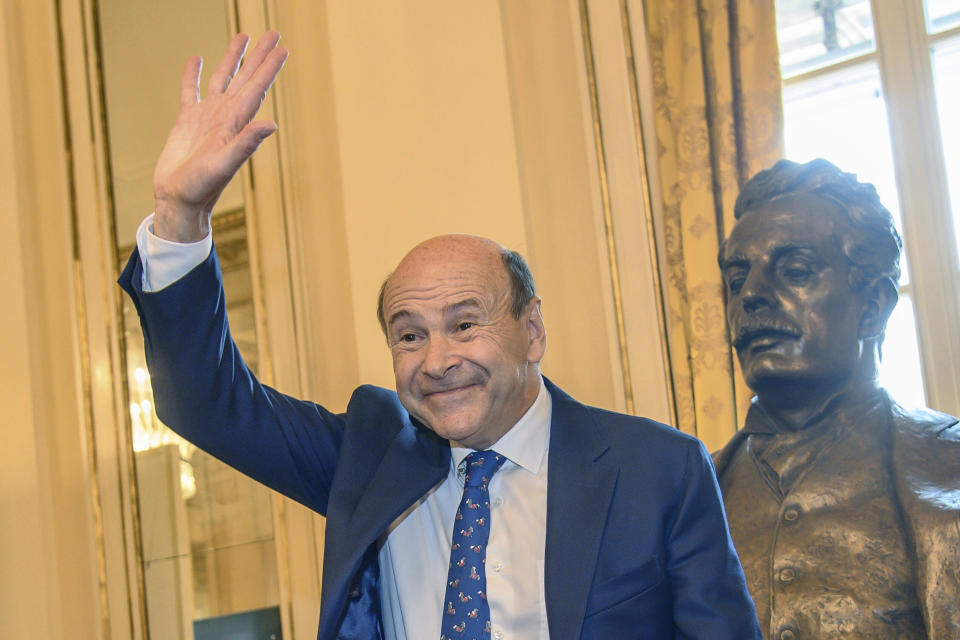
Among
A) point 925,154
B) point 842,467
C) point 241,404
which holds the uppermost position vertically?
Answer: point 925,154

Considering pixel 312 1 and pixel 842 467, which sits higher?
pixel 312 1

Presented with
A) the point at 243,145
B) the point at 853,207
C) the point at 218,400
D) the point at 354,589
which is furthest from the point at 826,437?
the point at 243,145

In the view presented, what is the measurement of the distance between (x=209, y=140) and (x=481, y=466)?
690mm

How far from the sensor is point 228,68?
6.13 feet

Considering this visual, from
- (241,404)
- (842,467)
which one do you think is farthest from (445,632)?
(842,467)

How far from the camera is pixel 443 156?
3980mm

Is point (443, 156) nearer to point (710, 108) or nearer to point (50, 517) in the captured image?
point (710, 108)

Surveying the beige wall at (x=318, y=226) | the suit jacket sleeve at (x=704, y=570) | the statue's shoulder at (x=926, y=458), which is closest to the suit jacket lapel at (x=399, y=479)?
the suit jacket sleeve at (x=704, y=570)

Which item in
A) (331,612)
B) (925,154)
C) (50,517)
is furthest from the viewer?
(50,517)

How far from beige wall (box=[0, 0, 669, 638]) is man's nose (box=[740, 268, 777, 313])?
4.97 ft

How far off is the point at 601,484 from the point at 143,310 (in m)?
0.76

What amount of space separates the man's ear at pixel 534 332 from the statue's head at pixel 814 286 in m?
0.53

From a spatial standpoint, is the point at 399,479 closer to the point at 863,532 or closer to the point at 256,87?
the point at 256,87

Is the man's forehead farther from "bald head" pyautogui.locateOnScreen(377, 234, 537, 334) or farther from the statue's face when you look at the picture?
the statue's face
